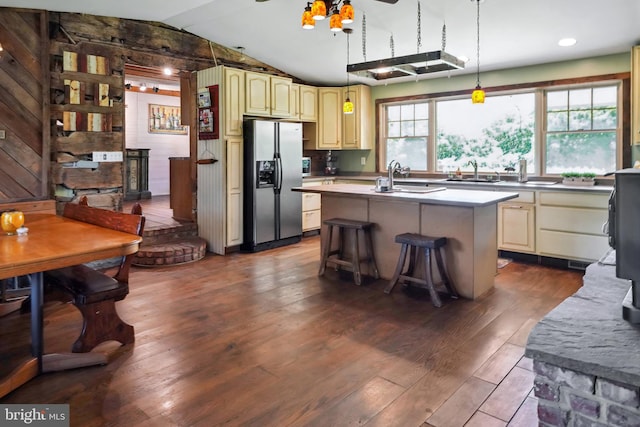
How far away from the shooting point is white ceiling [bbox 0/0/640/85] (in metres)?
3.95

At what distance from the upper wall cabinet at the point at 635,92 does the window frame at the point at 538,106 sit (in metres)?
0.31

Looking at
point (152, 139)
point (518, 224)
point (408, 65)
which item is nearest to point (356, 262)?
point (408, 65)

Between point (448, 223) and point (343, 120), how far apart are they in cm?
354

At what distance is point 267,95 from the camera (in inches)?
226

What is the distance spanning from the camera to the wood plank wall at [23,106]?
4.14 m

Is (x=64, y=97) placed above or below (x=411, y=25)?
below

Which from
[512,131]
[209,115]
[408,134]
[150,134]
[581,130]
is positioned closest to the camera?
[581,130]

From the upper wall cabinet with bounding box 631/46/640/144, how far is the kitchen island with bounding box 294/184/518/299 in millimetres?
1678

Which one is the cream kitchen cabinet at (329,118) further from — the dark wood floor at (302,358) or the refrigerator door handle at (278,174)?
the dark wood floor at (302,358)

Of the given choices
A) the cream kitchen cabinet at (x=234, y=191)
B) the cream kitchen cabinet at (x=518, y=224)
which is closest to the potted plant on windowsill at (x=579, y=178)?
the cream kitchen cabinet at (x=518, y=224)

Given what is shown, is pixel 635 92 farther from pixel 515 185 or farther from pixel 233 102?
pixel 233 102

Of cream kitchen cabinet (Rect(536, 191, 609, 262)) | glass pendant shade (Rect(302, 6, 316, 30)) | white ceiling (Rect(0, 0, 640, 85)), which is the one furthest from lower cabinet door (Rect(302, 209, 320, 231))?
glass pendant shade (Rect(302, 6, 316, 30))

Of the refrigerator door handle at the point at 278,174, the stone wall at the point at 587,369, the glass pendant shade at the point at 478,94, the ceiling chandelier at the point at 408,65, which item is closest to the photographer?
the stone wall at the point at 587,369

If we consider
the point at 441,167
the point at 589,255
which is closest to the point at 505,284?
the point at 589,255
